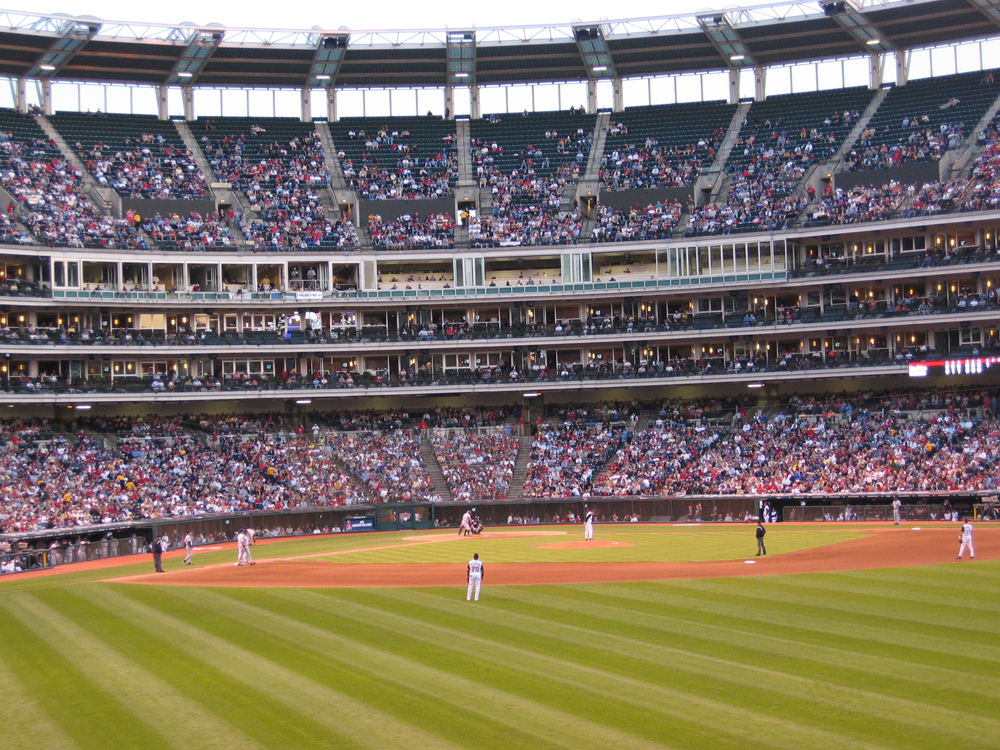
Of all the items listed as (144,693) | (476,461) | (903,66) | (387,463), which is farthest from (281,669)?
(903,66)

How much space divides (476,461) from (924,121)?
37591 mm

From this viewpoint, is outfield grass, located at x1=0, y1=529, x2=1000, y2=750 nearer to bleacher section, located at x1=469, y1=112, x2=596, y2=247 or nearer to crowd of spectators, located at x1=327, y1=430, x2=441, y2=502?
crowd of spectators, located at x1=327, y1=430, x2=441, y2=502

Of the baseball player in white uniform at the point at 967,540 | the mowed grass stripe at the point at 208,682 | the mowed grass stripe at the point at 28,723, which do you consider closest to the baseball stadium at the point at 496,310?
the baseball player in white uniform at the point at 967,540

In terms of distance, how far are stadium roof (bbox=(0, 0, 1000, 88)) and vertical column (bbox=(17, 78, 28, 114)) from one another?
1351 mm

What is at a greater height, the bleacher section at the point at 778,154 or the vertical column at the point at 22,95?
the vertical column at the point at 22,95

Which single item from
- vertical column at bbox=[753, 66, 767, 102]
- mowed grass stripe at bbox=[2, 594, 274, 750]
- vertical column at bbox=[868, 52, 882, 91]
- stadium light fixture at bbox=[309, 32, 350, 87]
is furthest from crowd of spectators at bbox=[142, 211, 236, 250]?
vertical column at bbox=[868, 52, 882, 91]

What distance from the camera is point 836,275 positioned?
2596 inches

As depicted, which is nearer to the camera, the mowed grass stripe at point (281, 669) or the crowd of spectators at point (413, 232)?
the mowed grass stripe at point (281, 669)

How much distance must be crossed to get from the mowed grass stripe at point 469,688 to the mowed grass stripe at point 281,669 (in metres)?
0.72

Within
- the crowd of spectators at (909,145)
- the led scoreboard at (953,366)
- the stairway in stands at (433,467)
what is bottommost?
the stairway in stands at (433,467)

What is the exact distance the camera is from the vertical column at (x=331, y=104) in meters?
82.2

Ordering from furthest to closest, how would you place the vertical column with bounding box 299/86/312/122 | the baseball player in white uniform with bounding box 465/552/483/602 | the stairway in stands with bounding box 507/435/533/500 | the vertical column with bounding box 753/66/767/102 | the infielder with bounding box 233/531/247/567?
the vertical column with bounding box 299/86/312/122, the vertical column with bounding box 753/66/767/102, the stairway in stands with bounding box 507/435/533/500, the infielder with bounding box 233/531/247/567, the baseball player in white uniform with bounding box 465/552/483/602

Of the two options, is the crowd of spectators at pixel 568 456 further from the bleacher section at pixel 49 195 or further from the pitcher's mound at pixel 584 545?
the bleacher section at pixel 49 195

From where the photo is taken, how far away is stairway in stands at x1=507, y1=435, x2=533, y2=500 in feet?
208
